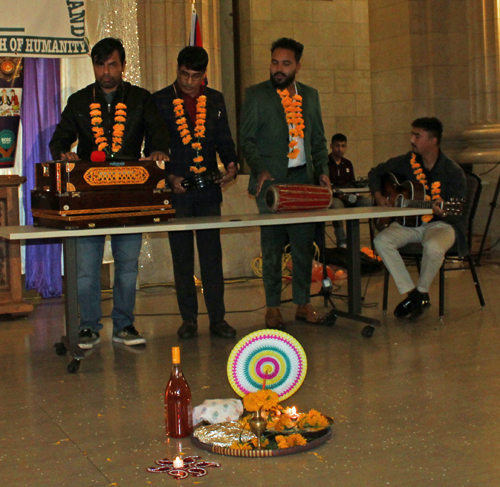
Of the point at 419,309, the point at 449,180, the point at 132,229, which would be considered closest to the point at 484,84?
the point at 449,180

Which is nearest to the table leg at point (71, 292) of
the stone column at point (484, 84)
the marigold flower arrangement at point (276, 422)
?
the marigold flower arrangement at point (276, 422)

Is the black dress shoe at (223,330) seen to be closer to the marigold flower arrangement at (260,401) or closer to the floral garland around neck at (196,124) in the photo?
the floral garland around neck at (196,124)

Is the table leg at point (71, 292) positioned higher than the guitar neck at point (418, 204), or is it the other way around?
the guitar neck at point (418, 204)

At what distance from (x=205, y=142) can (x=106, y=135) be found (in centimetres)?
68

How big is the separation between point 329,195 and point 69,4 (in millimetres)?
3125

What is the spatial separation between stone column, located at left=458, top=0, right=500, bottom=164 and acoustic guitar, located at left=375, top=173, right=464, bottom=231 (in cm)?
413

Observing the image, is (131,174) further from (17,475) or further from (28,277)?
(28,277)

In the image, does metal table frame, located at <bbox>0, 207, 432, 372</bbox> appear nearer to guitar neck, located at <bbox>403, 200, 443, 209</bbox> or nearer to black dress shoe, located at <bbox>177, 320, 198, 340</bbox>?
guitar neck, located at <bbox>403, 200, 443, 209</bbox>

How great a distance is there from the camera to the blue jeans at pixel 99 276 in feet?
14.7

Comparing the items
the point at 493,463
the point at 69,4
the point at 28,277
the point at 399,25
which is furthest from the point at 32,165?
the point at 399,25

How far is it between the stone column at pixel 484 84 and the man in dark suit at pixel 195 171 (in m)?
5.46

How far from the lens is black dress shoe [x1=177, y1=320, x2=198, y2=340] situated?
484 cm

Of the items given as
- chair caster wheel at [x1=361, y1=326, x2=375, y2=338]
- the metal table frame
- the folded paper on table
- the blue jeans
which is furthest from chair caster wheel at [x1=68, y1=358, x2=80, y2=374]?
chair caster wheel at [x1=361, y1=326, x2=375, y2=338]

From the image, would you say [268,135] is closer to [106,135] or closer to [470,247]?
[106,135]
